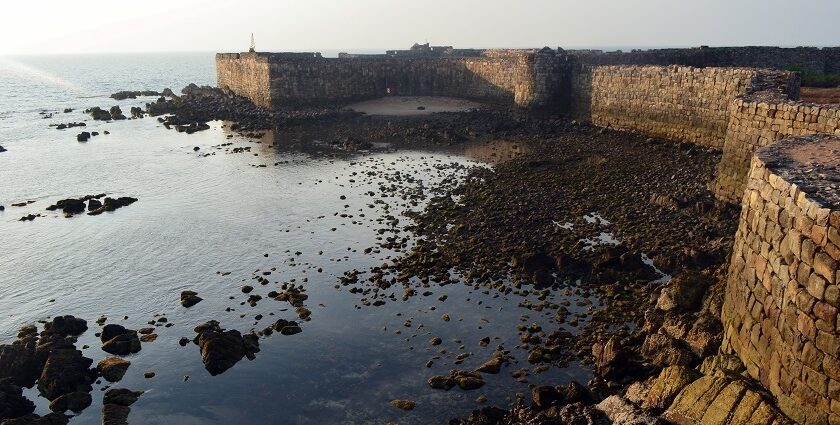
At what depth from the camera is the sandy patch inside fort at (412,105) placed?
5097 cm

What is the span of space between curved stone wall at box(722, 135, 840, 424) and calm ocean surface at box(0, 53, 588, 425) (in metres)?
3.64

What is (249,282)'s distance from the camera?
59.0 ft

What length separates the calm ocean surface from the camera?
1227cm

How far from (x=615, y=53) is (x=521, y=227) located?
3327 centimetres

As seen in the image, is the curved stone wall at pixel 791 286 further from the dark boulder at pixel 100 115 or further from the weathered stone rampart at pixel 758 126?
the dark boulder at pixel 100 115

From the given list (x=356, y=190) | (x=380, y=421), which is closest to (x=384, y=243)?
(x=356, y=190)

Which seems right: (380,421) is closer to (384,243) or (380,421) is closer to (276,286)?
(276,286)

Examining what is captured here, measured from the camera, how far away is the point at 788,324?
839 centimetres

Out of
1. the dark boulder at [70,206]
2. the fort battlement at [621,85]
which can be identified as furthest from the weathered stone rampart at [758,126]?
the dark boulder at [70,206]

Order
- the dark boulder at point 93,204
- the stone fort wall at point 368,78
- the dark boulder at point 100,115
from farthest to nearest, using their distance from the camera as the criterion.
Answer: the dark boulder at point 100,115 → the stone fort wall at point 368,78 → the dark boulder at point 93,204

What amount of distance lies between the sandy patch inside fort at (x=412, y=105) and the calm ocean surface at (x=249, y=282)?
15.1 meters

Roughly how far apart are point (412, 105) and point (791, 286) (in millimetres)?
46365

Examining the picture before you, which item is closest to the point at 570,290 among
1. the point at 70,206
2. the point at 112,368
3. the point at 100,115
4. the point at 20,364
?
the point at 112,368

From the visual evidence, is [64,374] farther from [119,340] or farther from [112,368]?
[119,340]
